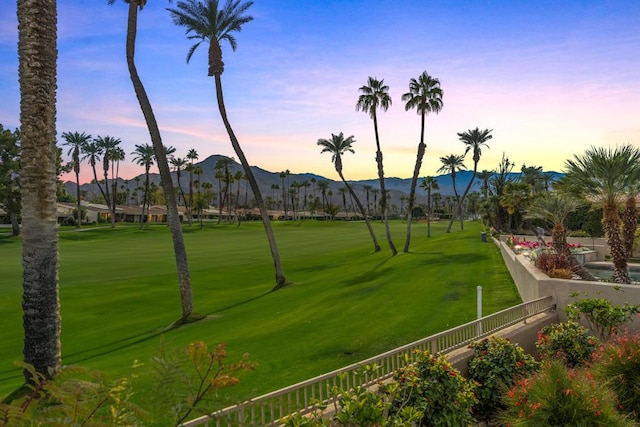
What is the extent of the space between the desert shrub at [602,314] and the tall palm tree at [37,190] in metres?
15.1

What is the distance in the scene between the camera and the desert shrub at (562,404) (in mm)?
7848

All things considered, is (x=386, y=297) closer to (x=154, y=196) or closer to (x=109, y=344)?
(x=109, y=344)

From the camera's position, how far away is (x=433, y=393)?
823cm

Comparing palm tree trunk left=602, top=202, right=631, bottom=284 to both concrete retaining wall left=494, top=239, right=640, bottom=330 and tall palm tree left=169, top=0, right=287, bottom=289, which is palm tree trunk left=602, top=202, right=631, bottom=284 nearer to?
concrete retaining wall left=494, top=239, right=640, bottom=330

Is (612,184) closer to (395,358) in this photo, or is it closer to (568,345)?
(568,345)

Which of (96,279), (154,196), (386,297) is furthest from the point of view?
(154,196)

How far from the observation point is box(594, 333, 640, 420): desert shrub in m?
9.60

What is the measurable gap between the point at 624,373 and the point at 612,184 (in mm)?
13221

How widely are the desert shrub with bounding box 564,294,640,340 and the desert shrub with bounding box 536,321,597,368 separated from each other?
117cm

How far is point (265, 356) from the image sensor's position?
43.2 ft

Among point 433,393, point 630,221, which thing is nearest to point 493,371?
point 433,393

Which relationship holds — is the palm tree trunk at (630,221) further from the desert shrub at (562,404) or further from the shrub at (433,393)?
the shrub at (433,393)

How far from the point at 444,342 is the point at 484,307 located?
9.05 meters

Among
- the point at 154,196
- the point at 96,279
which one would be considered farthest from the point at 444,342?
the point at 154,196
